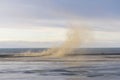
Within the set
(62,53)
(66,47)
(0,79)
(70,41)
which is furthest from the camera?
(62,53)

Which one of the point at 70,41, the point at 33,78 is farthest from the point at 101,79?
the point at 70,41

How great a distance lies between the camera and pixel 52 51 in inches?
3105

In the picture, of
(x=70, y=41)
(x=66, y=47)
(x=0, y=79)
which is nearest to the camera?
(x=0, y=79)

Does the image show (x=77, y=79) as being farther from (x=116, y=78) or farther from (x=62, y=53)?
(x=62, y=53)

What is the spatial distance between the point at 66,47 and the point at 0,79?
44.3 meters

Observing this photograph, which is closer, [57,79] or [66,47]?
[57,79]

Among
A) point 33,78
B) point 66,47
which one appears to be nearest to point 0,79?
point 33,78

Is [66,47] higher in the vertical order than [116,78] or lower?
higher

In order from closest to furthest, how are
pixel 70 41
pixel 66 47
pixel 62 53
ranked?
pixel 70 41 → pixel 66 47 → pixel 62 53

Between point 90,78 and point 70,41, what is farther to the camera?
point 70,41

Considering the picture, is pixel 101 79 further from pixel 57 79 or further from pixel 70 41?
pixel 70 41

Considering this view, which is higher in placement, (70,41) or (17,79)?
(70,41)

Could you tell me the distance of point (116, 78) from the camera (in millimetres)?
28703

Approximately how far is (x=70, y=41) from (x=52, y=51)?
12.7 metres
